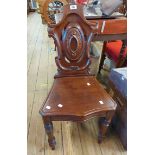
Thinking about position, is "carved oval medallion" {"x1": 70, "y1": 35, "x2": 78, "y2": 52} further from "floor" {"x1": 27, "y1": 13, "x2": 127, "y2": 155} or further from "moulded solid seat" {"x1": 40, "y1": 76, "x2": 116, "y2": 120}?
"floor" {"x1": 27, "y1": 13, "x2": 127, "y2": 155}

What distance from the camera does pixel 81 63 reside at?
180cm

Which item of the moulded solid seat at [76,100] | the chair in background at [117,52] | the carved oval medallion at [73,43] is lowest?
the moulded solid seat at [76,100]

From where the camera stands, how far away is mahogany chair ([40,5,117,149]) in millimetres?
1464

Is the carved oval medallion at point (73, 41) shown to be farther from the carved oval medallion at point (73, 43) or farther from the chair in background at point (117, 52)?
the chair in background at point (117, 52)

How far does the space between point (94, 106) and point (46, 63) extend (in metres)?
1.88

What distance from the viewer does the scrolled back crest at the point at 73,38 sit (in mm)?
1702

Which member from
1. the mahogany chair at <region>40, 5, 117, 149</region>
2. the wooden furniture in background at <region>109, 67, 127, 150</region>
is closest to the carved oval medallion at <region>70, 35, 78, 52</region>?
the mahogany chair at <region>40, 5, 117, 149</region>

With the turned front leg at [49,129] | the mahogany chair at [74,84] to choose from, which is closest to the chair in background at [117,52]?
the mahogany chair at [74,84]

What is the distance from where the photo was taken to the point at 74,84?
172cm

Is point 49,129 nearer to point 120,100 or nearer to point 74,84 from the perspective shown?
point 74,84

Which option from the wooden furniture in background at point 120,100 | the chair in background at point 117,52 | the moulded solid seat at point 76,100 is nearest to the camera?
the moulded solid seat at point 76,100

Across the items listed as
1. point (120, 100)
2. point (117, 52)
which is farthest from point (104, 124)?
point (117, 52)

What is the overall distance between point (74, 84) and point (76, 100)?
0.69 feet
